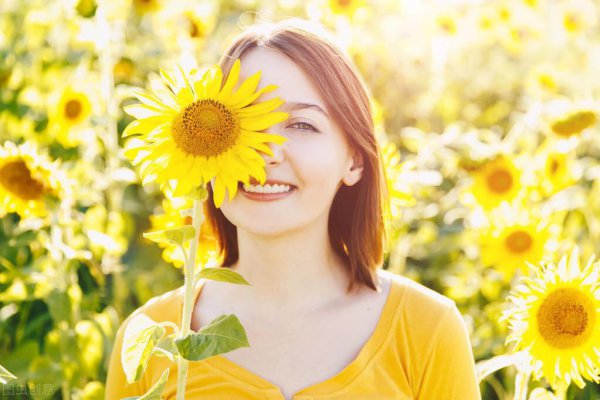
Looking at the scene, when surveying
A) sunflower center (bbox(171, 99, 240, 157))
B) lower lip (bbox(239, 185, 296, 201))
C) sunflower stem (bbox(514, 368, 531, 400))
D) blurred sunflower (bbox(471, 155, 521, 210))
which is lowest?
sunflower stem (bbox(514, 368, 531, 400))

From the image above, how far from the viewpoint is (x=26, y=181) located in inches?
88.4

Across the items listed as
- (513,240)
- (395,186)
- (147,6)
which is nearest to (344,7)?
(147,6)

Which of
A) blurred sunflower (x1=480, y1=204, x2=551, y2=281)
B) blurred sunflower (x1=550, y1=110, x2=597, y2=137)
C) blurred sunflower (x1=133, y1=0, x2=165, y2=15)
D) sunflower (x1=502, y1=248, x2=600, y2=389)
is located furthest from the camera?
blurred sunflower (x1=133, y1=0, x2=165, y2=15)

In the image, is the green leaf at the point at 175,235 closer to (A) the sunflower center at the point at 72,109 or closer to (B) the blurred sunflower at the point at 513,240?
(B) the blurred sunflower at the point at 513,240

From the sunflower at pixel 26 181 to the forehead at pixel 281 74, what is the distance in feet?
2.57

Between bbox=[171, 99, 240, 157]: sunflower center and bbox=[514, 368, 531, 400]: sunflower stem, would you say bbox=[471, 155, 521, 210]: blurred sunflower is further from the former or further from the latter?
bbox=[171, 99, 240, 157]: sunflower center

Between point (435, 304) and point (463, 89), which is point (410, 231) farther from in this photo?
point (435, 304)

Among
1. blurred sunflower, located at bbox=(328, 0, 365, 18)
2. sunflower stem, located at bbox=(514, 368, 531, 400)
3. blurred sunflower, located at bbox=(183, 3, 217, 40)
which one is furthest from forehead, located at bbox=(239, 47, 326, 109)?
blurred sunflower, located at bbox=(328, 0, 365, 18)

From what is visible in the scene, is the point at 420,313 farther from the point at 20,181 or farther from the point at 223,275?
the point at 20,181

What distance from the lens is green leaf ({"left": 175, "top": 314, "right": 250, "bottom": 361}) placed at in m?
1.31

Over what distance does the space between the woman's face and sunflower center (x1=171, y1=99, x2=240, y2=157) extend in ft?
0.83

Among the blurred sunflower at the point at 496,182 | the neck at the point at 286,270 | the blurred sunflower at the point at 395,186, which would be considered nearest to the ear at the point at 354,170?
the neck at the point at 286,270

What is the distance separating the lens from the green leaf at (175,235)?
1.33m

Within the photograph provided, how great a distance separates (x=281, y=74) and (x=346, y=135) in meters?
0.21
